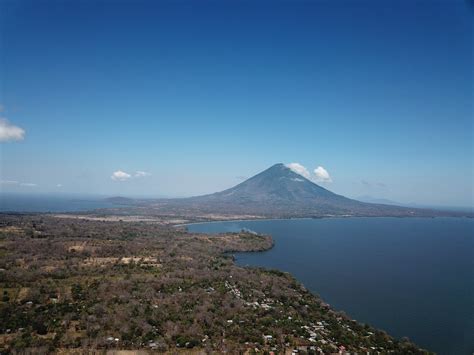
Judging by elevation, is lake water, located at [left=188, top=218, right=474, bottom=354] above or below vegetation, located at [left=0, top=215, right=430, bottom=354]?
below

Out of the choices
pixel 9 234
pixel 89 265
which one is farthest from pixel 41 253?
pixel 9 234

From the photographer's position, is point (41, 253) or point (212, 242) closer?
point (41, 253)

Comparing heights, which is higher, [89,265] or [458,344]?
[89,265]

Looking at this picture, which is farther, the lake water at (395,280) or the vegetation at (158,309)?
the lake water at (395,280)

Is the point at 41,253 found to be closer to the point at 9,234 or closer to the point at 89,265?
the point at 89,265

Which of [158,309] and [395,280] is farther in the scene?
[395,280]
